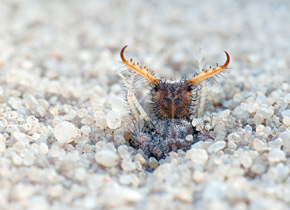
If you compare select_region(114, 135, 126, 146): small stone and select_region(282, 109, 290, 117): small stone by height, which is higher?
select_region(282, 109, 290, 117): small stone

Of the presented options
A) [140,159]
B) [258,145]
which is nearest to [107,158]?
[140,159]

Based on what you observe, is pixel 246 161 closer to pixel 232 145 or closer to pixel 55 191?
pixel 232 145

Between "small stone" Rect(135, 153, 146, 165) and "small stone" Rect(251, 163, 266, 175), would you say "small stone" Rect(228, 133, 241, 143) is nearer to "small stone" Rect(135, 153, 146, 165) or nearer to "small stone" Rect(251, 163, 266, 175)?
"small stone" Rect(251, 163, 266, 175)

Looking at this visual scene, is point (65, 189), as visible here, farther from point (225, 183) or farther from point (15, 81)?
point (15, 81)

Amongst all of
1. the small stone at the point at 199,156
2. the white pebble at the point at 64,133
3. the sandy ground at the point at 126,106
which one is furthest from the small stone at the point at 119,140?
the small stone at the point at 199,156

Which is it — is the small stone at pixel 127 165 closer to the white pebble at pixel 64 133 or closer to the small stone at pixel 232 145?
the white pebble at pixel 64 133

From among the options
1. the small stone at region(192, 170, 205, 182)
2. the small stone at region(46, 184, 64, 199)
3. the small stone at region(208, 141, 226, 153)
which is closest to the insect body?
the small stone at region(208, 141, 226, 153)

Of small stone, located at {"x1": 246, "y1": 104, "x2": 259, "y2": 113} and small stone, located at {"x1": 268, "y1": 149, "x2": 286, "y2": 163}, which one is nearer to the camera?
small stone, located at {"x1": 268, "y1": 149, "x2": 286, "y2": 163}
